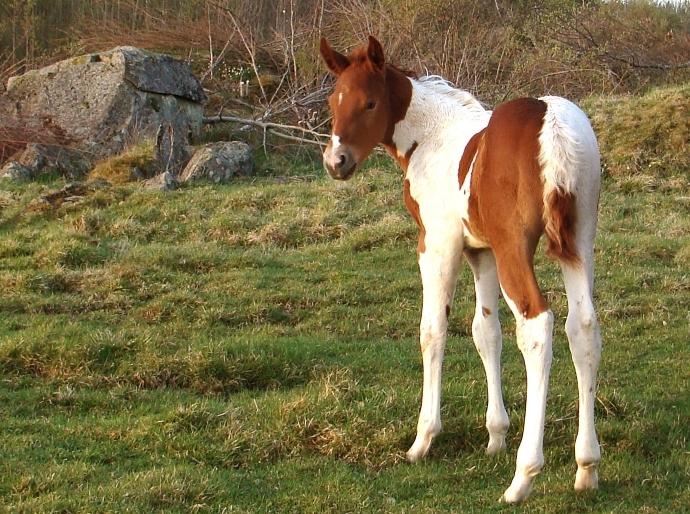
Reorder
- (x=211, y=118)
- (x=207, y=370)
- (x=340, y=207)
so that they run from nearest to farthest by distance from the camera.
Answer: (x=207, y=370) < (x=340, y=207) < (x=211, y=118)

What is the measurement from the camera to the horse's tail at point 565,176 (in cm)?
430

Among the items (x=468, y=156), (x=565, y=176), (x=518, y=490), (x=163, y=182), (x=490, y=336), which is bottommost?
(x=163, y=182)

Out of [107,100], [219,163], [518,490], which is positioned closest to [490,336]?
[518,490]

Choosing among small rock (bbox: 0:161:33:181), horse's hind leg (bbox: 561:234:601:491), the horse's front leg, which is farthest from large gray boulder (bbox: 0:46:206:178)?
horse's hind leg (bbox: 561:234:601:491)

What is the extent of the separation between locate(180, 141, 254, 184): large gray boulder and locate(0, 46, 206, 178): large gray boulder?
823mm

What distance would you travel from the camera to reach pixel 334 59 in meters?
5.59

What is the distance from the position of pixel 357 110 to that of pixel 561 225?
5.28 feet

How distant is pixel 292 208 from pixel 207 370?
590 centimetres

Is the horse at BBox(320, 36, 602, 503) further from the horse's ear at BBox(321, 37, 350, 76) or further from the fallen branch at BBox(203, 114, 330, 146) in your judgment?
the fallen branch at BBox(203, 114, 330, 146)

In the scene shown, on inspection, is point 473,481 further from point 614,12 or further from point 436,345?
point 614,12

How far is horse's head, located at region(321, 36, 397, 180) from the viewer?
539cm

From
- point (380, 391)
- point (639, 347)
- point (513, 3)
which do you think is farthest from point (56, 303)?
point (513, 3)

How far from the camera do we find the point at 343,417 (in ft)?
18.2

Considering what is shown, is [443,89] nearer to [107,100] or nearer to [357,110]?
[357,110]
